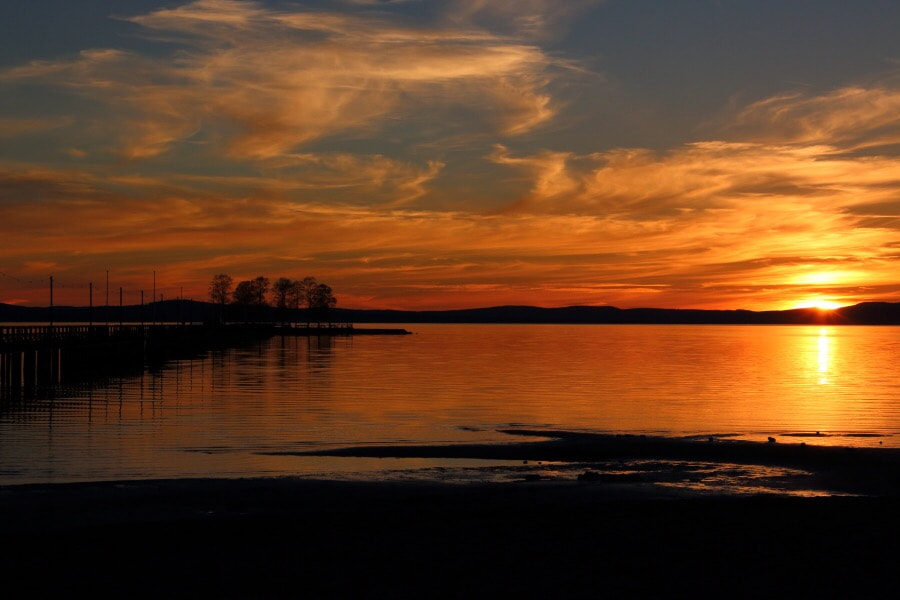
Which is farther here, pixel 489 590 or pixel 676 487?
pixel 676 487

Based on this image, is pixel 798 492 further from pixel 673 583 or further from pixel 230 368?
pixel 230 368

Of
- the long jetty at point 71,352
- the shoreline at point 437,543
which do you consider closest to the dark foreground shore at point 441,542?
the shoreline at point 437,543

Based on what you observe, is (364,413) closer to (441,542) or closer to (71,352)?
(441,542)

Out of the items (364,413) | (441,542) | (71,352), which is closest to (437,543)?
(441,542)

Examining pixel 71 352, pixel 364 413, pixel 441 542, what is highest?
pixel 71 352

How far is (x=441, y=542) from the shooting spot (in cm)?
1557

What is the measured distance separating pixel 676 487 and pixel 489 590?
34.6 ft

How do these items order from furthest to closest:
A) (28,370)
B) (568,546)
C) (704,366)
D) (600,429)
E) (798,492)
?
(704,366)
(28,370)
(600,429)
(798,492)
(568,546)

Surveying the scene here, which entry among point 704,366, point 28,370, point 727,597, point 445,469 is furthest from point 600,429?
point 704,366

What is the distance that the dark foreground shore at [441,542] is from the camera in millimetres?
13000

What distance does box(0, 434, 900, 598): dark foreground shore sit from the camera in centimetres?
1300

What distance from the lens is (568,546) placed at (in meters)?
15.2

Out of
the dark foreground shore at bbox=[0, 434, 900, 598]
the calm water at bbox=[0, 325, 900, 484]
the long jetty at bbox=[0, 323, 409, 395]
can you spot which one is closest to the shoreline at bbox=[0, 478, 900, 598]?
the dark foreground shore at bbox=[0, 434, 900, 598]

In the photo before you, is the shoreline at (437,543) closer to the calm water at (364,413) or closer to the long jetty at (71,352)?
the calm water at (364,413)
